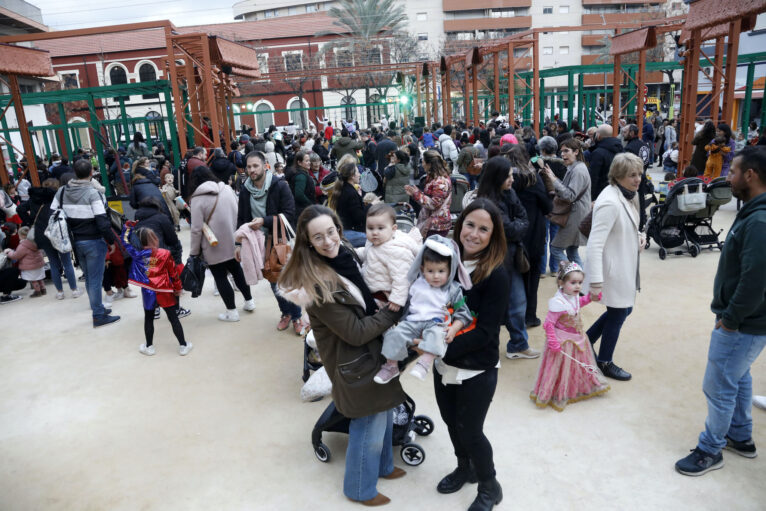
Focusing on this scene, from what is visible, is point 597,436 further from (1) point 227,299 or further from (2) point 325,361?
(1) point 227,299

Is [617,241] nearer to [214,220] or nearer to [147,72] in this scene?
[214,220]

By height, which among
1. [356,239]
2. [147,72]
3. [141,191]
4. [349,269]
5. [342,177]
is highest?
[147,72]

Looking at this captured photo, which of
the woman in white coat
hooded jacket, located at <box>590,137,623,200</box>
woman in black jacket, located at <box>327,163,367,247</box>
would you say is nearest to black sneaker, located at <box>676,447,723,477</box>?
the woman in white coat

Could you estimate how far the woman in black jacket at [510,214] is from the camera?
3.76 meters

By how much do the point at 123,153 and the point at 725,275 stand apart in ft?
51.5

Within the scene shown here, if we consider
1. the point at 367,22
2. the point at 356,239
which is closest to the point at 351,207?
the point at 356,239

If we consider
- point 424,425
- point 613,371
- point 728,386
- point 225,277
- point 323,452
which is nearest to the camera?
point 728,386

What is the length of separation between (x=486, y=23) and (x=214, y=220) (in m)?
53.3

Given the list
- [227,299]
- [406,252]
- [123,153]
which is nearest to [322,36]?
[123,153]

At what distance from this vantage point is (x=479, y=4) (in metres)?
51.5

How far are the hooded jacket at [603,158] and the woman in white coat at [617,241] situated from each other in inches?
119

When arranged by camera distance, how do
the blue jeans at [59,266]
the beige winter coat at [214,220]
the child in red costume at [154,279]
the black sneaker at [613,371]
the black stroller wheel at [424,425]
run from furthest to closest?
1. the blue jeans at [59,266]
2. the beige winter coat at [214,220]
3. the child in red costume at [154,279]
4. the black sneaker at [613,371]
5. the black stroller wheel at [424,425]

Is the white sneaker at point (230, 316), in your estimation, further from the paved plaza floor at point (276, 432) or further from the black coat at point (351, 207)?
the black coat at point (351, 207)

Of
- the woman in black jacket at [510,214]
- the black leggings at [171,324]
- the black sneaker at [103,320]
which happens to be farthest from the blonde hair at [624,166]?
the black sneaker at [103,320]
